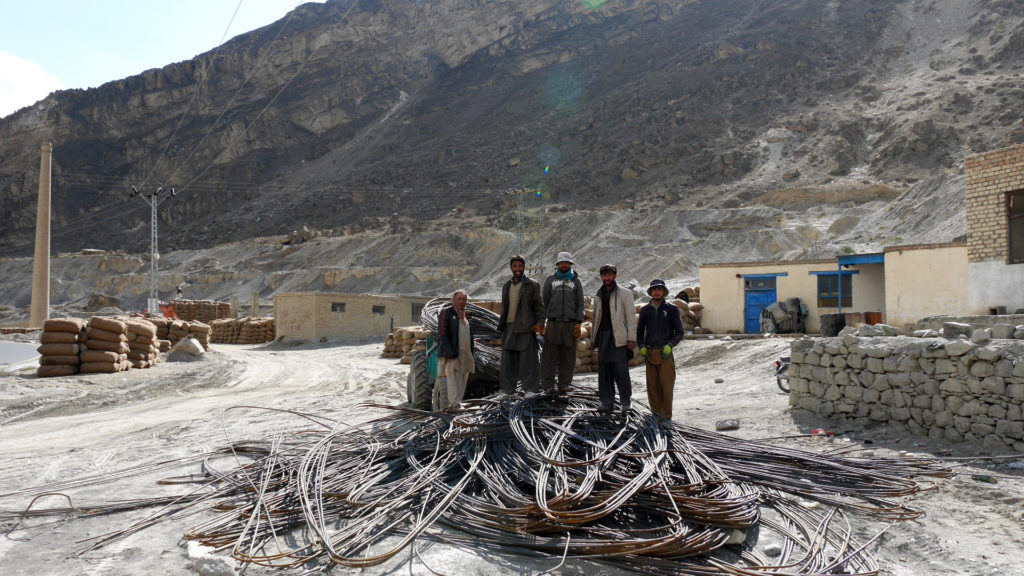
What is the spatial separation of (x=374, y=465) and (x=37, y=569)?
2020mm

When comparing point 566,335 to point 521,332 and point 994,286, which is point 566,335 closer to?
point 521,332

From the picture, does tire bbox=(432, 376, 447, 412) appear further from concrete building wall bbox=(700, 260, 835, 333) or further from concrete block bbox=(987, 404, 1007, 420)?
concrete building wall bbox=(700, 260, 835, 333)

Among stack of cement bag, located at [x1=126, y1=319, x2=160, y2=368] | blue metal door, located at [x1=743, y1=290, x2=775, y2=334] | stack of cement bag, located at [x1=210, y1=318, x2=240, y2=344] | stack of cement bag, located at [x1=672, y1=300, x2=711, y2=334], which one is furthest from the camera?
stack of cement bag, located at [x1=210, y1=318, x2=240, y2=344]

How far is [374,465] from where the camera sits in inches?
191

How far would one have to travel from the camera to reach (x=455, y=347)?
6945mm

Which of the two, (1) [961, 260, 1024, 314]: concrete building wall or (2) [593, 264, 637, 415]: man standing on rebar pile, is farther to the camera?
(1) [961, 260, 1024, 314]: concrete building wall

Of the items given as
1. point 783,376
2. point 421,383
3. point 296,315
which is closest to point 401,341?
point 296,315

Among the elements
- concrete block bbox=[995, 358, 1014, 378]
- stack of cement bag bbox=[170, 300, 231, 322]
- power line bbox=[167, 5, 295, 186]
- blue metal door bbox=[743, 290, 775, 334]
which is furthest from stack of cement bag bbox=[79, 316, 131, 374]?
power line bbox=[167, 5, 295, 186]

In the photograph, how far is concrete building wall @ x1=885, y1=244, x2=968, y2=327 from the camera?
14.9 metres

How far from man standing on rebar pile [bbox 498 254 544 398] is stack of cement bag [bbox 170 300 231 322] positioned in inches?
1258

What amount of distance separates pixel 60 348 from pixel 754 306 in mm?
16859

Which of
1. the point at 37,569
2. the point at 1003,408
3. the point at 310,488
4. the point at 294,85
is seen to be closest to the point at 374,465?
the point at 310,488

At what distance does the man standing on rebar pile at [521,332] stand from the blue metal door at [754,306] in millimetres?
14258

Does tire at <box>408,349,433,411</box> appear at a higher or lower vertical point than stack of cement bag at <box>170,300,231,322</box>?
lower
